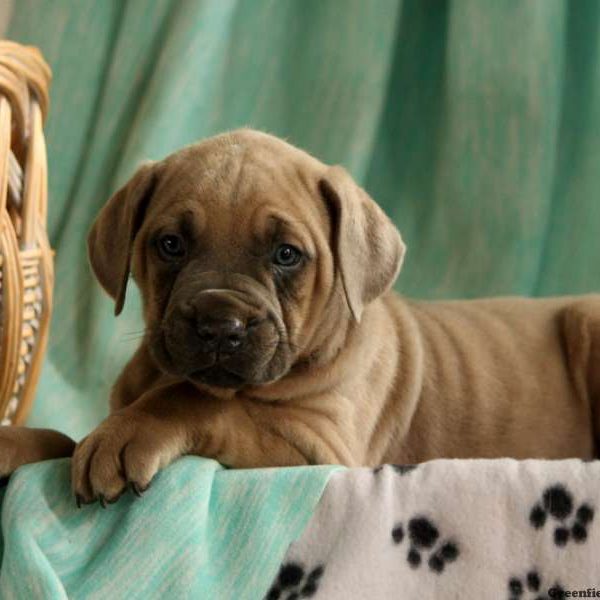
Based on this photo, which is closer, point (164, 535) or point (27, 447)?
point (164, 535)

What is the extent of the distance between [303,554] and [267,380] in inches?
21.9

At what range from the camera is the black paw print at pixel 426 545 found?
7.08 feet

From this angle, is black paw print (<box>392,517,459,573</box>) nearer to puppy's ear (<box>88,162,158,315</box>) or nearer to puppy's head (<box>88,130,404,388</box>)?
puppy's head (<box>88,130,404,388</box>)

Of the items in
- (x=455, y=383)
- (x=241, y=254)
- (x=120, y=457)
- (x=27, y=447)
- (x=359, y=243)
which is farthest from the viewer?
(x=455, y=383)

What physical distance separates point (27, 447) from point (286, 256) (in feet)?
2.75

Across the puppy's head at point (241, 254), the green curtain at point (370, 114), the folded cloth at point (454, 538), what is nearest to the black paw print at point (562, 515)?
the folded cloth at point (454, 538)

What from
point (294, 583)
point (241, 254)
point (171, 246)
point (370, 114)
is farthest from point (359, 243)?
point (370, 114)

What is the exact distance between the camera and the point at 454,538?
85.2 inches

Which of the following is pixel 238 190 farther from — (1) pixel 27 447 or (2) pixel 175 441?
(1) pixel 27 447

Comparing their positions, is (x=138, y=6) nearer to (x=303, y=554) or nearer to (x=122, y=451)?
(x=122, y=451)

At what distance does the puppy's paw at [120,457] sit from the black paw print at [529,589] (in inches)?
32.4

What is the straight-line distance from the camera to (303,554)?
216cm

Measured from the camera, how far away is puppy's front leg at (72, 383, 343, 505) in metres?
2.24

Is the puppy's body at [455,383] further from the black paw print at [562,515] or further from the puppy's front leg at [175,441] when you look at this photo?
the black paw print at [562,515]
